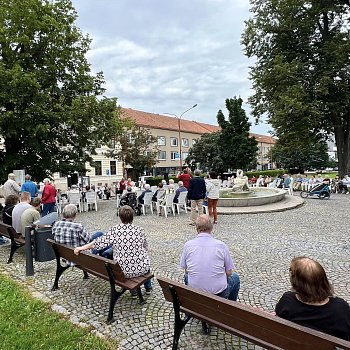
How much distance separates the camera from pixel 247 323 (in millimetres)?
2646

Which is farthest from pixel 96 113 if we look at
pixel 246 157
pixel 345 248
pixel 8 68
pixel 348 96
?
pixel 246 157

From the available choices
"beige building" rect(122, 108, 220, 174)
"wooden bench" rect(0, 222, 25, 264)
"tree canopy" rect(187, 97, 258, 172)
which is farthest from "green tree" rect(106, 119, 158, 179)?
"wooden bench" rect(0, 222, 25, 264)

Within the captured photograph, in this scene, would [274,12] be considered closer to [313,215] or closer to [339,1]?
[339,1]

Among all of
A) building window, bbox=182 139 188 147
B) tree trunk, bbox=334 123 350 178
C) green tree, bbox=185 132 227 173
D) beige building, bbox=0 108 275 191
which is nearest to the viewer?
tree trunk, bbox=334 123 350 178

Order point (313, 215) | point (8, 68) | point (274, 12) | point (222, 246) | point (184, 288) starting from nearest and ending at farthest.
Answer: point (184, 288) < point (222, 246) < point (313, 215) < point (8, 68) < point (274, 12)

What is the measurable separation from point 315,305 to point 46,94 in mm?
16443

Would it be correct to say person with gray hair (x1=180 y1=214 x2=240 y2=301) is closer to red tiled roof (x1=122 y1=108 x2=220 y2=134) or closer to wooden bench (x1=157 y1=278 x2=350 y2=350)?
wooden bench (x1=157 y1=278 x2=350 y2=350)

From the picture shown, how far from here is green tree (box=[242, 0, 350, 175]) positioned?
885 inches

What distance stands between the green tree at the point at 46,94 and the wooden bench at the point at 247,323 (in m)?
14.3

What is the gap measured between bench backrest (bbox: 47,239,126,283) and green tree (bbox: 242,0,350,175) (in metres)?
19.9

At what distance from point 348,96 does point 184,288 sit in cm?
2504

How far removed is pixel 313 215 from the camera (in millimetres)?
12078

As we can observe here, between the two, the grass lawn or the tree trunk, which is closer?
the grass lawn

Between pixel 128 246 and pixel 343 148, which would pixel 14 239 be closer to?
pixel 128 246
